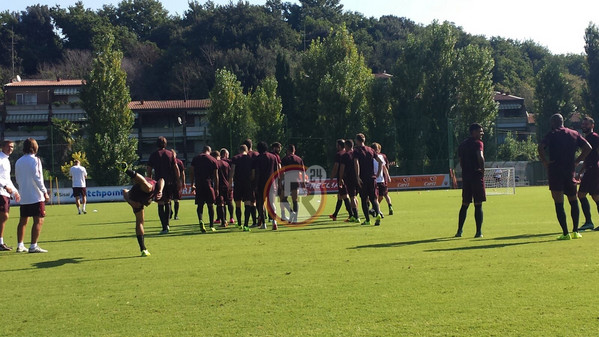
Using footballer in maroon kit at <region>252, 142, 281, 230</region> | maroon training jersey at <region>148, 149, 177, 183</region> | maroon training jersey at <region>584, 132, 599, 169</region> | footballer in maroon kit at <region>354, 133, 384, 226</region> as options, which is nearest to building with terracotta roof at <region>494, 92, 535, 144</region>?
footballer in maroon kit at <region>354, 133, 384, 226</region>

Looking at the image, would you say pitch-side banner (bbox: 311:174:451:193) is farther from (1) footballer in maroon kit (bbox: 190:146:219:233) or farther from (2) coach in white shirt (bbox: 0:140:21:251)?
(2) coach in white shirt (bbox: 0:140:21:251)

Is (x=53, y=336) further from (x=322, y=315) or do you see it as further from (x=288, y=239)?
(x=288, y=239)

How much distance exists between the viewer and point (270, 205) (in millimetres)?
16656

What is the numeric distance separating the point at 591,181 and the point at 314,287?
7768 millimetres

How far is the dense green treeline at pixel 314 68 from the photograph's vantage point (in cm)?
5744

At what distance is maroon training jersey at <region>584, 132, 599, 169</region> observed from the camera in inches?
520

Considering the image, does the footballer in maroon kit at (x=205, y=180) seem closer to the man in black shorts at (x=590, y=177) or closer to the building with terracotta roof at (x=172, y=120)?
the man in black shorts at (x=590, y=177)

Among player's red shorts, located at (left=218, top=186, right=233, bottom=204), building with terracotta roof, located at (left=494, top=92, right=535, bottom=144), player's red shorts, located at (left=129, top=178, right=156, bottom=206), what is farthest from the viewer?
building with terracotta roof, located at (left=494, top=92, right=535, bottom=144)

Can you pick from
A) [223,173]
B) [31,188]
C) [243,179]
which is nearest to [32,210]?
[31,188]

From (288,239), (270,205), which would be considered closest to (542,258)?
(288,239)

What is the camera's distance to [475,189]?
1220cm

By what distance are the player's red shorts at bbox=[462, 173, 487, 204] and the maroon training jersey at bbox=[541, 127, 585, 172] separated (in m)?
1.20

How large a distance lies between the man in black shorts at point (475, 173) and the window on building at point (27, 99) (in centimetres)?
7870

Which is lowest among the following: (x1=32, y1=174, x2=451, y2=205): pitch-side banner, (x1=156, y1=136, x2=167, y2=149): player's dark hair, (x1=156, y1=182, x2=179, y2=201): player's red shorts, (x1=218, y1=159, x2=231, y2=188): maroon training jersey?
(x1=32, y1=174, x2=451, y2=205): pitch-side banner
